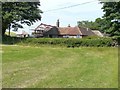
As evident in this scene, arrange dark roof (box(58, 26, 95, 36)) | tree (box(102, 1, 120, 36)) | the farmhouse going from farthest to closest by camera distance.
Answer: dark roof (box(58, 26, 95, 36))
the farmhouse
tree (box(102, 1, 120, 36))

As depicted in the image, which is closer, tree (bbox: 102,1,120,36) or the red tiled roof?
tree (bbox: 102,1,120,36)

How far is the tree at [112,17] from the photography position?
5612 centimetres

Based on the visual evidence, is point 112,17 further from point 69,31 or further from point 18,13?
point 69,31

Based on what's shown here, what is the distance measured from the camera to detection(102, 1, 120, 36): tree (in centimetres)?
5612

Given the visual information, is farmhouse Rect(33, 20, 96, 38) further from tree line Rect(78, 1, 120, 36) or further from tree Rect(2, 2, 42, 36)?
tree line Rect(78, 1, 120, 36)

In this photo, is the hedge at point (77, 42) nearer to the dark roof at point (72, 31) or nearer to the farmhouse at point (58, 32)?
the farmhouse at point (58, 32)

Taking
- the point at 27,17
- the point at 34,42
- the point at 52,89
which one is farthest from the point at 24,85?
the point at 27,17

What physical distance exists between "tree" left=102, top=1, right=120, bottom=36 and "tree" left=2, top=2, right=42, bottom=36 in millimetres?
14726

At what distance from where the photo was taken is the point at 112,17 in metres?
57.0

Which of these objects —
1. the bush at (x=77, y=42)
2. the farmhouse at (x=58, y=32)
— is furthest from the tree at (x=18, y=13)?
the farmhouse at (x=58, y=32)

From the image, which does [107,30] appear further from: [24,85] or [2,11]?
[24,85]

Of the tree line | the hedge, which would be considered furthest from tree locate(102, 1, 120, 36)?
the hedge

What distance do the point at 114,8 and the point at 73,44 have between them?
10.7 metres

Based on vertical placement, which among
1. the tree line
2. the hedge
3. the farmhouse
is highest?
the tree line
